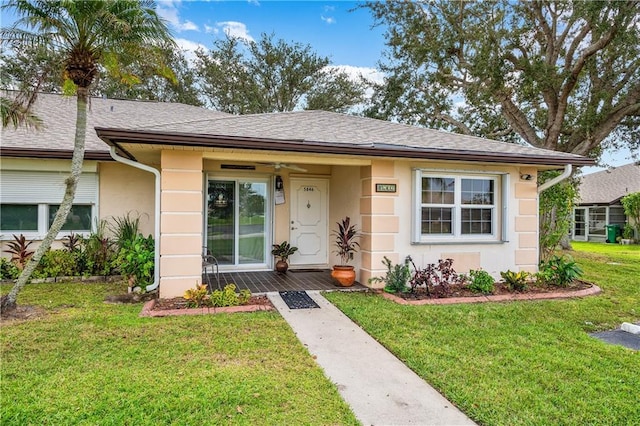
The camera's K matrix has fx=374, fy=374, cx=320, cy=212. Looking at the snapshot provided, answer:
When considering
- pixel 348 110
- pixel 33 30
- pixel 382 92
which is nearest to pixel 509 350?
pixel 33 30

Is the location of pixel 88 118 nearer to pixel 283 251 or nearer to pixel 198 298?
pixel 283 251

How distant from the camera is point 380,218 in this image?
288 inches

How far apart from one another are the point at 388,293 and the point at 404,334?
220 centimetres

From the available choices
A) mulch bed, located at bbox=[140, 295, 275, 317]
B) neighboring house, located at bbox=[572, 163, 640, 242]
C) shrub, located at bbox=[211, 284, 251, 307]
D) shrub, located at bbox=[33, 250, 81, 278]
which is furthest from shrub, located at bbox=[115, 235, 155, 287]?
neighboring house, located at bbox=[572, 163, 640, 242]

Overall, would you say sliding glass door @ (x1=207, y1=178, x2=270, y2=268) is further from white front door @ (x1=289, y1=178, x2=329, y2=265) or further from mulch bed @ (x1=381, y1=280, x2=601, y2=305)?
mulch bed @ (x1=381, y1=280, x2=601, y2=305)

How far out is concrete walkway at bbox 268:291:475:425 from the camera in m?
3.00

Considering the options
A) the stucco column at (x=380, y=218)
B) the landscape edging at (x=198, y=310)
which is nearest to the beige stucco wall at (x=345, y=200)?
the stucco column at (x=380, y=218)

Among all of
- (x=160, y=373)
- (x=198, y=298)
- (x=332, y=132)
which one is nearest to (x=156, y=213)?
(x=198, y=298)

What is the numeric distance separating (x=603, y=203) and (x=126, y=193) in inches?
976

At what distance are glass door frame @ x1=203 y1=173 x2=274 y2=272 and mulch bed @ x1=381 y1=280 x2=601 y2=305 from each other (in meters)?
3.42

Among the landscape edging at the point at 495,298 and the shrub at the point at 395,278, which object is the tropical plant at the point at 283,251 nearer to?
the shrub at the point at 395,278

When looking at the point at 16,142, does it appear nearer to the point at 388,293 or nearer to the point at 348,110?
the point at 388,293

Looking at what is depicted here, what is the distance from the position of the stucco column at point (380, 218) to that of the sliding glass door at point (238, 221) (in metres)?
3.01

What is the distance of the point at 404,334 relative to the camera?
4.83m
